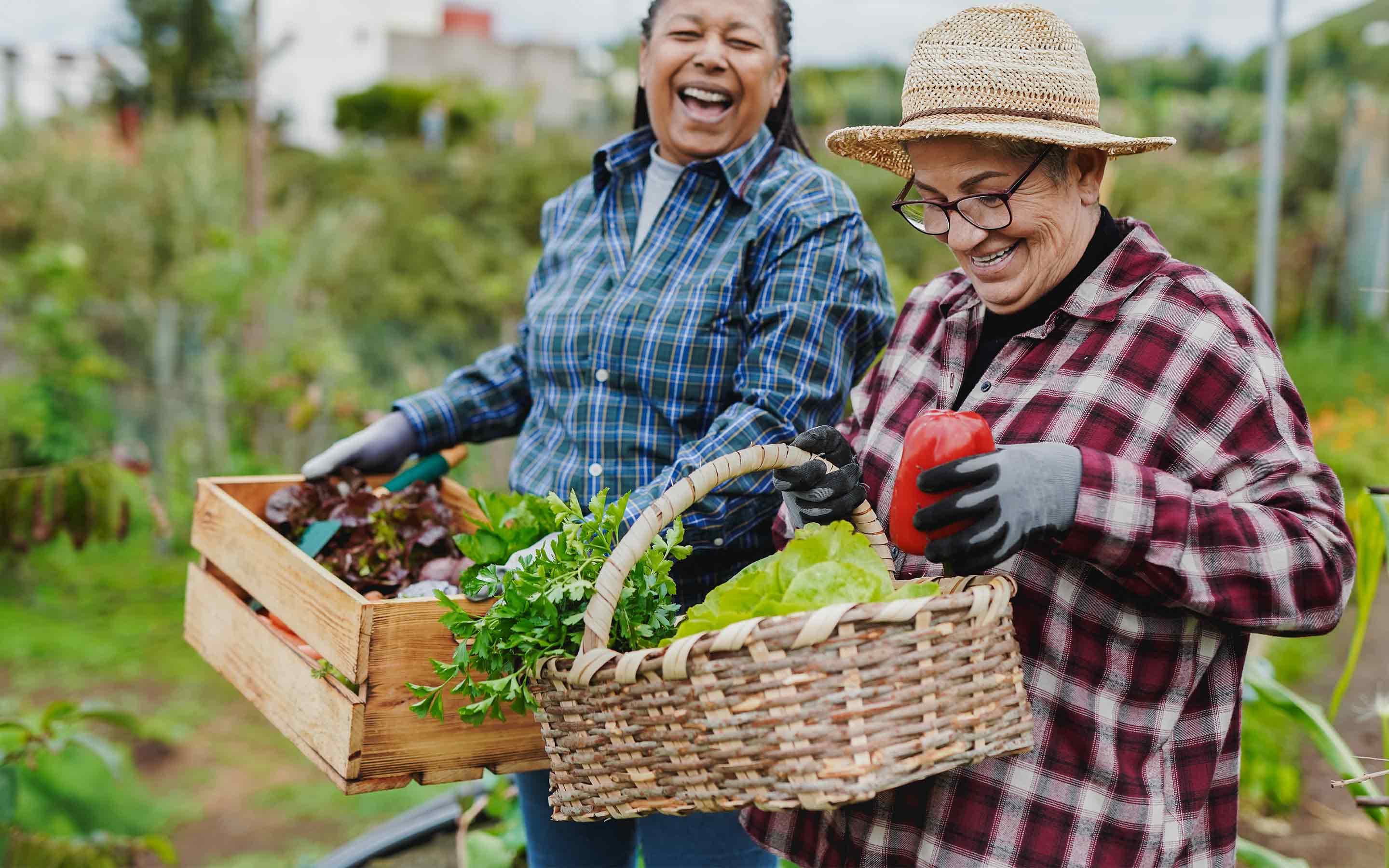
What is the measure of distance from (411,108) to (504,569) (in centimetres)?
2025

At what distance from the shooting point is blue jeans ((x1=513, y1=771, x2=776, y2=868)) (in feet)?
6.83

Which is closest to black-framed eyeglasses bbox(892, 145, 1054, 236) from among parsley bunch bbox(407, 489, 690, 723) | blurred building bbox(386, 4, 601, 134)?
parsley bunch bbox(407, 489, 690, 723)

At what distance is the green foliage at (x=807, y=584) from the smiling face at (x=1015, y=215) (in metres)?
0.40

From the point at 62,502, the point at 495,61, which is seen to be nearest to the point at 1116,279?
the point at 62,502

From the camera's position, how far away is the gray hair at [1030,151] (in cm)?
154

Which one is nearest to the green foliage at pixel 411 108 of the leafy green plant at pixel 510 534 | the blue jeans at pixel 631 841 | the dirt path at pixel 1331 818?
the dirt path at pixel 1331 818

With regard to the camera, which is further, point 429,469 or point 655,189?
point 429,469

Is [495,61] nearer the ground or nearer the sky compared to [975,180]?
nearer the sky

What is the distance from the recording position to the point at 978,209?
157 centimetres

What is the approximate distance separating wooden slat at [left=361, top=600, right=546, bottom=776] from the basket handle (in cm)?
34

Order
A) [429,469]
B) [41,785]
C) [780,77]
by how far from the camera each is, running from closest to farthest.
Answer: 1. [780,77]
2. [429,469]
3. [41,785]

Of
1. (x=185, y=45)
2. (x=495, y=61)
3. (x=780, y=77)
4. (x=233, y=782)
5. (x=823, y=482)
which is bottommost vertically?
(x=233, y=782)

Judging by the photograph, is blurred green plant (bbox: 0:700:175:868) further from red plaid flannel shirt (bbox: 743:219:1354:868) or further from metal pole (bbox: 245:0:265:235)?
metal pole (bbox: 245:0:265:235)

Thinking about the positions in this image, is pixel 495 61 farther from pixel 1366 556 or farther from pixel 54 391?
pixel 1366 556
